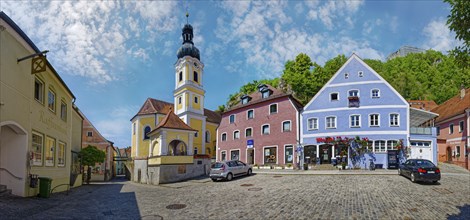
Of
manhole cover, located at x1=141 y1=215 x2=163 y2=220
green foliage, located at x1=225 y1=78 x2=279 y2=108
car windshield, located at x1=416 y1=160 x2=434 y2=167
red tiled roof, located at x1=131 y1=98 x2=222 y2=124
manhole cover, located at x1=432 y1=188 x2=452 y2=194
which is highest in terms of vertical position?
green foliage, located at x1=225 y1=78 x2=279 y2=108

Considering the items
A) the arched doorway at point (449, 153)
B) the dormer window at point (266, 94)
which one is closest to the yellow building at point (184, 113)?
the dormer window at point (266, 94)

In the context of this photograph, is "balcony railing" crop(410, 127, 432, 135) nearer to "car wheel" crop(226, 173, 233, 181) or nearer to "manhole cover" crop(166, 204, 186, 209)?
"car wheel" crop(226, 173, 233, 181)

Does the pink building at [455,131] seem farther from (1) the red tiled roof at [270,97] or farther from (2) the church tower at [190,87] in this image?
(2) the church tower at [190,87]

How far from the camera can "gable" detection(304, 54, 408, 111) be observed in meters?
30.8

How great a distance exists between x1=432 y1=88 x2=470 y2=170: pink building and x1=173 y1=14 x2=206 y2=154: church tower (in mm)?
33170

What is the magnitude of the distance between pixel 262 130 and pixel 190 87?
55.2 ft

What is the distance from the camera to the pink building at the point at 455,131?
107 ft

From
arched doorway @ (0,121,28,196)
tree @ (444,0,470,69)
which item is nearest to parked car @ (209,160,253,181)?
arched doorway @ (0,121,28,196)

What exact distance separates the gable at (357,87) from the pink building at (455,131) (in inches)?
337

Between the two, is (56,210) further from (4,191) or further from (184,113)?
(184,113)

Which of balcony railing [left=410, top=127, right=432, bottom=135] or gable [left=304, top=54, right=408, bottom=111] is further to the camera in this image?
gable [left=304, top=54, right=408, bottom=111]

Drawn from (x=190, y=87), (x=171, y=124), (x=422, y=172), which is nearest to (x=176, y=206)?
(x=422, y=172)

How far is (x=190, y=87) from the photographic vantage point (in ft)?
163

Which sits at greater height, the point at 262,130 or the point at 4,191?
the point at 262,130
